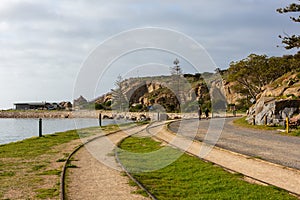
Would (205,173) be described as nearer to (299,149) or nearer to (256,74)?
(299,149)

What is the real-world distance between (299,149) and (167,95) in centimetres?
7741

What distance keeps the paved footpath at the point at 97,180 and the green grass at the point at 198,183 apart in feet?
2.04

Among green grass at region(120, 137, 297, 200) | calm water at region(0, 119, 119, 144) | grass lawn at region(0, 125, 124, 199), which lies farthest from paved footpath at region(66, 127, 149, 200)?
calm water at region(0, 119, 119, 144)

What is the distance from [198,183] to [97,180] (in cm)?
307

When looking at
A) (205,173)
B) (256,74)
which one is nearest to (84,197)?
(205,173)

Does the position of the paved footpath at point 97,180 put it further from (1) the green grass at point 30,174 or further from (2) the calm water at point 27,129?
(2) the calm water at point 27,129

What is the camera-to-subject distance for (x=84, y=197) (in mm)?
9406

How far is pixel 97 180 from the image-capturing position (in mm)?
11586

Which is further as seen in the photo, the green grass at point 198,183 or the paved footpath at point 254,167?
the paved footpath at point 254,167

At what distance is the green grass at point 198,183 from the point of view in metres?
9.42

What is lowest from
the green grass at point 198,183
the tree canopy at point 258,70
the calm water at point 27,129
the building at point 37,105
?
the calm water at point 27,129

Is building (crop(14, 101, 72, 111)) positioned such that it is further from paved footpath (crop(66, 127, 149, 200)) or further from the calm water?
paved footpath (crop(66, 127, 149, 200))

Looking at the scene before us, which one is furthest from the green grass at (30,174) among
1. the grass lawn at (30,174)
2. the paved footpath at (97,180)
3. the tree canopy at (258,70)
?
the tree canopy at (258,70)

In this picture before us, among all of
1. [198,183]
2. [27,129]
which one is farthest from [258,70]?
[198,183]
